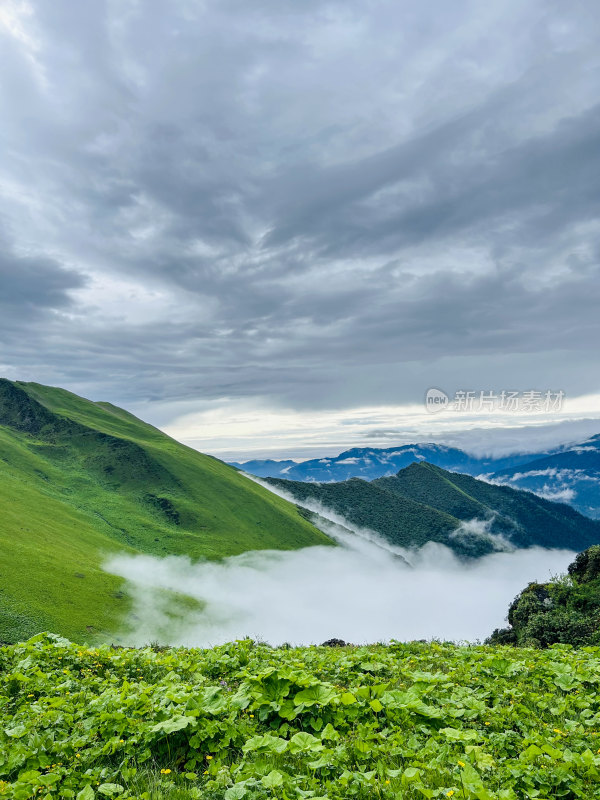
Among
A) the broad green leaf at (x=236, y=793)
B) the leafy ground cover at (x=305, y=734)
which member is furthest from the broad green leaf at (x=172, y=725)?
the broad green leaf at (x=236, y=793)

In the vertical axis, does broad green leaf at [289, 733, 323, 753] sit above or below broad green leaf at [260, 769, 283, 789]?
below

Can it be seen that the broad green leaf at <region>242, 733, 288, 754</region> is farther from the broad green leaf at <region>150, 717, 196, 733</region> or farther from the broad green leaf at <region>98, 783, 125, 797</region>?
the broad green leaf at <region>98, 783, 125, 797</region>

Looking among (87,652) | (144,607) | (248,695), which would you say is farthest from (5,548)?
(248,695)

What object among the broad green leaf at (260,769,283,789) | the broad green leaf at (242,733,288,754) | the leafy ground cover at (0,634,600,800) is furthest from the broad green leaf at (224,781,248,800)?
the broad green leaf at (242,733,288,754)

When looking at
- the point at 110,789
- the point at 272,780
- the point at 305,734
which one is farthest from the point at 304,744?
the point at 110,789

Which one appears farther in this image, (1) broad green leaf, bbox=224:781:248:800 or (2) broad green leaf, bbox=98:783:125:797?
(2) broad green leaf, bbox=98:783:125:797

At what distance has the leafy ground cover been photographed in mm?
6980

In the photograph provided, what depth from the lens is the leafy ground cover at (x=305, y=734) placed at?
22.9ft

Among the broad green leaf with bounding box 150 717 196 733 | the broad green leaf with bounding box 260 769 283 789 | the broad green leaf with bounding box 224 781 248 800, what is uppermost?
the broad green leaf with bounding box 260 769 283 789

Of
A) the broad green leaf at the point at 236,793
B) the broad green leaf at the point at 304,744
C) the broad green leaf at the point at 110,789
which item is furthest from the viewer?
the broad green leaf at the point at 304,744

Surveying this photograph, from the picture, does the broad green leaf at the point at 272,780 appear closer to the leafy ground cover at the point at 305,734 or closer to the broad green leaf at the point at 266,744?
the leafy ground cover at the point at 305,734

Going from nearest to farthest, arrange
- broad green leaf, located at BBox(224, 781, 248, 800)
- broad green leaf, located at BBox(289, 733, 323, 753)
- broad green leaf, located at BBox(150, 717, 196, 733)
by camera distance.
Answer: broad green leaf, located at BBox(224, 781, 248, 800), broad green leaf, located at BBox(289, 733, 323, 753), broad green leaf, located at BBox(150, 717, 196, 733)

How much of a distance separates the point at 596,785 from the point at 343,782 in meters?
3.99

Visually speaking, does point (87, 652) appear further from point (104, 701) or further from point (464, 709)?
point (464, 709)
